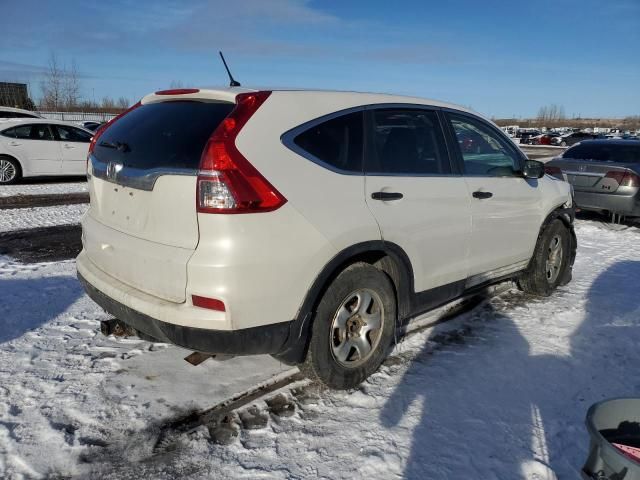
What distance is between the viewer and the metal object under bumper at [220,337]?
2.71m

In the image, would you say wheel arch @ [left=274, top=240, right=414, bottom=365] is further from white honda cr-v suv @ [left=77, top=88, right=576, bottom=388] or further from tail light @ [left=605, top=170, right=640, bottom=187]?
tail light @ [left=605, top=170, right=640, bottom=187]

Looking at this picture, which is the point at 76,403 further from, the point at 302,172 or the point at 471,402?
the point at 471,402

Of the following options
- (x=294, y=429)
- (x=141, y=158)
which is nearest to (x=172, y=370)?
(x=294, y=429)

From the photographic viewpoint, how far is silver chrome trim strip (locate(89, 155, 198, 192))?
2.71 m

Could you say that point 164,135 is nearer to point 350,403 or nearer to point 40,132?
point 350,403

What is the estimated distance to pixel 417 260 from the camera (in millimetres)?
3549

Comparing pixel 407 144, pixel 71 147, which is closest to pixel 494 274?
pixel 407 144

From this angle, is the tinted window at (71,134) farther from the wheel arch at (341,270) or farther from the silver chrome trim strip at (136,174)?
the wheel arch at (341,270)

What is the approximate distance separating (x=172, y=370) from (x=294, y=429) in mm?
1048

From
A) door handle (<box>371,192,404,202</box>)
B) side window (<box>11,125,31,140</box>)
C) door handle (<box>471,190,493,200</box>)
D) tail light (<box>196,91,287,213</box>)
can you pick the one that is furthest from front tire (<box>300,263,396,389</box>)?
side window (<box>11,125,31,140</box>)

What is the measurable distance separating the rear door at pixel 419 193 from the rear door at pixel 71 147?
1104 cm

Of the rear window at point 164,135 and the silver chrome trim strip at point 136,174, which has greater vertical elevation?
the rear window at point 164,135

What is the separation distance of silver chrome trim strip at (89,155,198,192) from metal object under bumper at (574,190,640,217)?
324 inches

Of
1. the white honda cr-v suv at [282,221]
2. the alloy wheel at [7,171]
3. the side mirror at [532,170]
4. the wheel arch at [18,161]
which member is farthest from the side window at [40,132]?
the side mirror at [532,170]
